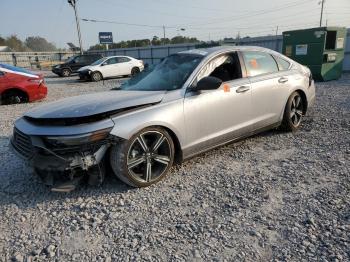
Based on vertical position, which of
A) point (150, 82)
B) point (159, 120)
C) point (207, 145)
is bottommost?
point (207, 145)

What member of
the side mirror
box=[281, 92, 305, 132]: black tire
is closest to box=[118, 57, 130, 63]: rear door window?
box=[281, 92, 305, 132]: black tire

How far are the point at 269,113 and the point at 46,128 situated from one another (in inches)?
126

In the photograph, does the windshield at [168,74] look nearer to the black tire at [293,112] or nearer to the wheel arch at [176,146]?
the wheel arch at [176,146]

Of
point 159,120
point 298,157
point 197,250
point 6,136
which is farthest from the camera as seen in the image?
point 6,136

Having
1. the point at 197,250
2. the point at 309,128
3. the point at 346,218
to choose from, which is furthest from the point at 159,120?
the point at 309,128

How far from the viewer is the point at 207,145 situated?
4.10m

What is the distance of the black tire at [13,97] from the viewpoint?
383 inches

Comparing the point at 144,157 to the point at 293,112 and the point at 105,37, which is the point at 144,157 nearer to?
the point at 293,112

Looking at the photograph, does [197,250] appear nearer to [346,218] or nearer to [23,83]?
[346,218]

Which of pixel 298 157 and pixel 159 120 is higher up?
pixel 159 120

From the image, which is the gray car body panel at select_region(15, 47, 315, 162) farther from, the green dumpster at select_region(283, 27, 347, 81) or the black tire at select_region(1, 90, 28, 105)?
the green dumpster at select_region(283, 27, 347, 81)

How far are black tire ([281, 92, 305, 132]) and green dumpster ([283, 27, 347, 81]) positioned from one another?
7675 mm

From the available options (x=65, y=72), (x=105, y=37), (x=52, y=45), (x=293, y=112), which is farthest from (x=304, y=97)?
(x=52, y=45)

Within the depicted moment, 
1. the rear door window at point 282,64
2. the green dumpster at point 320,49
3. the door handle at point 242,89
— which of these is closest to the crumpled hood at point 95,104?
the door handle at point 242,89
